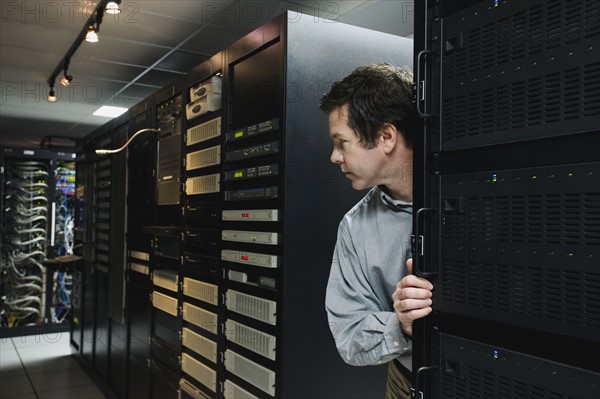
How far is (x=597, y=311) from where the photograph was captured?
2.55ft

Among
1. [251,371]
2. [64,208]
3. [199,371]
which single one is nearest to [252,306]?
[251,371]

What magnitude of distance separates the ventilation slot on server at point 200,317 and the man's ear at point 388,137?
1.42 meters

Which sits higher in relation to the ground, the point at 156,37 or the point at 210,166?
the point at 156,37

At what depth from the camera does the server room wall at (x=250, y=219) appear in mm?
1970

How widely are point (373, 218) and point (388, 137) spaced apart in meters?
0.26

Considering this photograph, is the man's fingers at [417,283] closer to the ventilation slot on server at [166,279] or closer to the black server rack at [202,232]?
the black server rack at [202,232]

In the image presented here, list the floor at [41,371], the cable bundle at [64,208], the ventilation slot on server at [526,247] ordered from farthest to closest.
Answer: the cable bundle at [64,208] < the floor at [41,371] < the ventilation slot on server at [526,247]

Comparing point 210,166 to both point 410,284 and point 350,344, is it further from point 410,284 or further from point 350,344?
point 410,284

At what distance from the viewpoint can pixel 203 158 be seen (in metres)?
2.60

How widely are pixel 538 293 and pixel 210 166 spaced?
1.90 meters

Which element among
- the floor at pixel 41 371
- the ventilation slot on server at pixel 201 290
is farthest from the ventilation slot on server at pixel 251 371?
the floor at pixel 41 371

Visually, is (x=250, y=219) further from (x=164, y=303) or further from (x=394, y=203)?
(x=164, y=303)

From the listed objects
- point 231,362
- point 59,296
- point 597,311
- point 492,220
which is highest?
point 492,220

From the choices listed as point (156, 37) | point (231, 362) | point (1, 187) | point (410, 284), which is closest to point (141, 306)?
point (231, 362)
